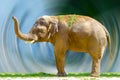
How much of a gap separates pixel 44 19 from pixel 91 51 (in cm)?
61

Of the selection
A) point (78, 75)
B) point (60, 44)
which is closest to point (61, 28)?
point (60, 44)

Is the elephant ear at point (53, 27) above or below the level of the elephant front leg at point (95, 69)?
above

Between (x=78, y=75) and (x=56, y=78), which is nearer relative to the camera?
(x=56, y=78)

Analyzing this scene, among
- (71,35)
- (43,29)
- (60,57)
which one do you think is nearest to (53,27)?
(43,29)

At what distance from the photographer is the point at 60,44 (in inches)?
171

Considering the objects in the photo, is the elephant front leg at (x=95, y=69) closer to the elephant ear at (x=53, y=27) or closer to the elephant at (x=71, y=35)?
the elephant at (x=71, y=35)

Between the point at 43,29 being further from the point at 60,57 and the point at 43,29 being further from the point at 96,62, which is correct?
the point at 96,62

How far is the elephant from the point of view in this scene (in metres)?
4.31

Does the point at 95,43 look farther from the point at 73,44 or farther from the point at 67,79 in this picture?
the point at 67,79

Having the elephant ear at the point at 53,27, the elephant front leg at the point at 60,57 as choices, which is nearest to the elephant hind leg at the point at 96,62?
the elephant front leg at the point at 60,57

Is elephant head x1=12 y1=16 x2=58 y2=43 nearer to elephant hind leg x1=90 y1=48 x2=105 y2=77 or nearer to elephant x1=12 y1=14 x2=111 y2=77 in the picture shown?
elephant x1=12 y1=14 x2=111 y2=77

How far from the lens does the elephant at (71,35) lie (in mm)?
4309

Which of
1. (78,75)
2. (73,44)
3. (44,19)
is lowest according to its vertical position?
(78,75)

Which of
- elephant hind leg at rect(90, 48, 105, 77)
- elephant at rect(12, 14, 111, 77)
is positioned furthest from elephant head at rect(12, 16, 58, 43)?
elephant hind leg at rect(90, 48, 105, 77)
